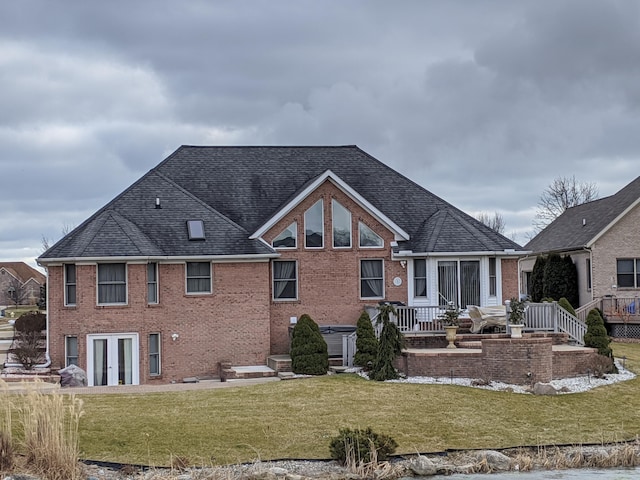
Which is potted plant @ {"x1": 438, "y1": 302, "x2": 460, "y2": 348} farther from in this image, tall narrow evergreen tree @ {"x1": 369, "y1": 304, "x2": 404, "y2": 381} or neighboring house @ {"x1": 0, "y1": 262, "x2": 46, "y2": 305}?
neighboring house @ {"x1": 0, "y1": 262, "x2": 46, "y2": 305}

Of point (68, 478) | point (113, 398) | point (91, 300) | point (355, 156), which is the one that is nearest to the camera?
point (68, 478)

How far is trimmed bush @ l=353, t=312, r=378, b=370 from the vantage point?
1027 inches

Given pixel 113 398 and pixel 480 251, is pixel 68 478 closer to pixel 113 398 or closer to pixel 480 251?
pixel 113 398

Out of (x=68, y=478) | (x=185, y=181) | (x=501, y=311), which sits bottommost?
(x=68, y=478)

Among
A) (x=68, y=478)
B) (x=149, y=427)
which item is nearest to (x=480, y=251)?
(x=149, y=427)

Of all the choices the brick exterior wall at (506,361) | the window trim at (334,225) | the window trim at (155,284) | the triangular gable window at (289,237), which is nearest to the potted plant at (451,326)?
the brick exterior wall at (506,361)

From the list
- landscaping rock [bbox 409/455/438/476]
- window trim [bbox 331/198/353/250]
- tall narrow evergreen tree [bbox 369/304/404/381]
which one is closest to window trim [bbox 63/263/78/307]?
window trim [bbox 331/198/353/250]

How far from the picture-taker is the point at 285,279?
3059 cm

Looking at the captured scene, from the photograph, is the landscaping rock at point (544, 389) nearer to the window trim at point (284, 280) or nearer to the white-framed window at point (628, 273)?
the window trim at point (284, 280)

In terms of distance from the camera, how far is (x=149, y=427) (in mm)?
18797

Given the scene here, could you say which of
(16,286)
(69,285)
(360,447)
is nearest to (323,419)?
(360,447)

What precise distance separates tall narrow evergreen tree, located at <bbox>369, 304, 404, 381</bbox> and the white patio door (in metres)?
8.11

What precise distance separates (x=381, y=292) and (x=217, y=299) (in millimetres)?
6105

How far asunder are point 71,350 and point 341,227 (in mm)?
10271
